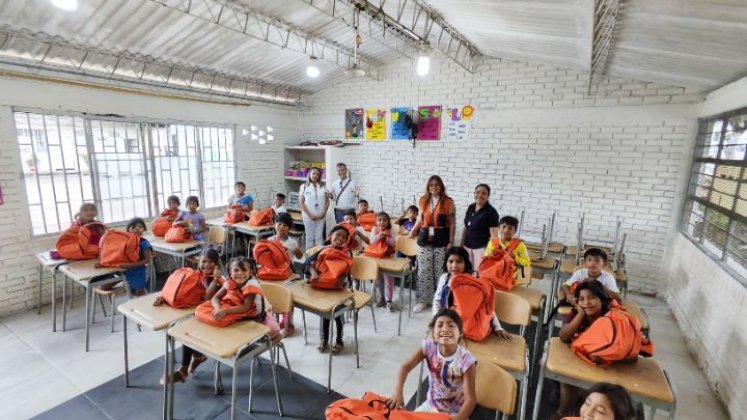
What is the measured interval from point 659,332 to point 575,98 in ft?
10.6

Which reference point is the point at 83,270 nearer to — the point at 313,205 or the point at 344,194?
the point at 313,205

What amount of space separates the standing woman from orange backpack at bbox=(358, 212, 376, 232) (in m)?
1.67

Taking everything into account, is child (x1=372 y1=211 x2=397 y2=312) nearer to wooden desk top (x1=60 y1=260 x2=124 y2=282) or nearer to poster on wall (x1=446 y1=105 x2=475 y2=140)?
poster on wall (x1=446 y1=105 x2=475 y2=140)

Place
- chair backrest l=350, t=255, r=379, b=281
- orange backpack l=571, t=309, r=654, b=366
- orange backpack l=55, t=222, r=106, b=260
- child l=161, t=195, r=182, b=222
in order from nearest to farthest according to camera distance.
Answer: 1. orange backpack l=571, t=309, r=654, b=366
2. chair backrest l=350, t=255, r=379, b=281
3. orange backpack l=55, t=222, r=106, b=260
4. child l=161, t=195, r=182, b=222

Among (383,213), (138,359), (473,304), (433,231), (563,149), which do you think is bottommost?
(138,359)

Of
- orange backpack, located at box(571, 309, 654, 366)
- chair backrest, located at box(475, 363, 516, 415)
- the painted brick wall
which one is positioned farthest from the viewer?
the painted brick wall

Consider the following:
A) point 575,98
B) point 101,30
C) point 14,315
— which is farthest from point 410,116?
point 14,315

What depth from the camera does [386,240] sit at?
14.1 ft

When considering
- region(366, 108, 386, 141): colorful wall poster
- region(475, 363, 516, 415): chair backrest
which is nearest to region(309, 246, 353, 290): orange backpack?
region(475, 363, 516, 415): chair backrest

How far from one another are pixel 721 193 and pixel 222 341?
487 centimetres

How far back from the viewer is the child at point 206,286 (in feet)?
9.48

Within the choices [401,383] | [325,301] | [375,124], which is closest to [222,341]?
[325,301]

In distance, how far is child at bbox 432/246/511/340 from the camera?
2531mm

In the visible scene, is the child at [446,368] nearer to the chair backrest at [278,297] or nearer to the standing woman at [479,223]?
the chair backrest at [278,297]
